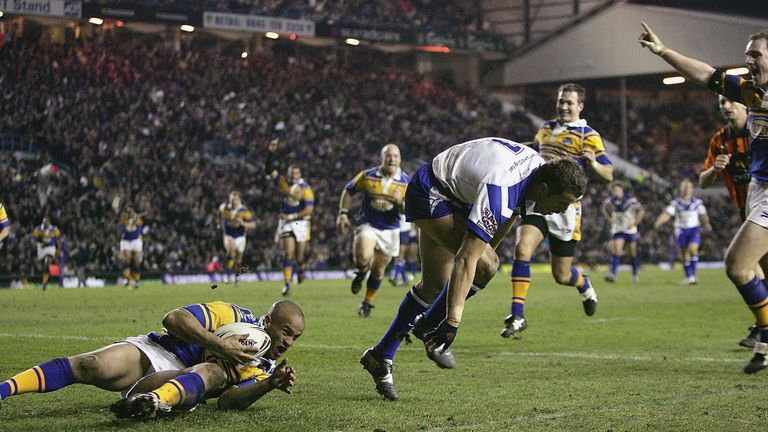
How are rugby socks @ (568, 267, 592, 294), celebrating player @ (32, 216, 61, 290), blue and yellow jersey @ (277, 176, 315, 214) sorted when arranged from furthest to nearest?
celebrating player @ (32, 216, 61, 290) < blue and yellow jersey @ (277, 176, 315, 214) < rugby socks @ (568, 267, 592, 294)

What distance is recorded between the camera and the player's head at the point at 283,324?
5859 millimetres

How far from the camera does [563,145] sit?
448 inches

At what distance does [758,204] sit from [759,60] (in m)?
1.25

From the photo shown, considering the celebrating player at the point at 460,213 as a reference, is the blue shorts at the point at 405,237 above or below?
below

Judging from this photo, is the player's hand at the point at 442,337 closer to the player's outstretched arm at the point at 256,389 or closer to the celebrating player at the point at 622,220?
the player's outstretched arm at the point at 256,389

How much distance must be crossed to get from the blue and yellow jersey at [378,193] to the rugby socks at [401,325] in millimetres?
8559

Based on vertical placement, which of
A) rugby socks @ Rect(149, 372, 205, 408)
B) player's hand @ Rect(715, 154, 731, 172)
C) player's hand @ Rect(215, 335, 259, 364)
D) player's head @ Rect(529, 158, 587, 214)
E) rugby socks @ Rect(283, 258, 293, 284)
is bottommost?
rugby socks @ Rect(283, 258, 293, 284)

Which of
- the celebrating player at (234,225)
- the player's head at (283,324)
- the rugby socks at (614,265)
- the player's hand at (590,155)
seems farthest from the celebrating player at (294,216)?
the player's head at (283,324)

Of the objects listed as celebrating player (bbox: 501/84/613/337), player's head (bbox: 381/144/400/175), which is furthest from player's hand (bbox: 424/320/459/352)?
player's head (bbox: 381/144/400/175)

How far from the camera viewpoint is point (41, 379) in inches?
210

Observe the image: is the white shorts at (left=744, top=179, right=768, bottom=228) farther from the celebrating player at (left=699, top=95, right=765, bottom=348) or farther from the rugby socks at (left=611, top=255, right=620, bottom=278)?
the rugby socks at (left=611, top=255, right=620, bottom=278)

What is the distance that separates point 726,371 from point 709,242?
3712 centimetres

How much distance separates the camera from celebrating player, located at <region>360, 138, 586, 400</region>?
5.92 m

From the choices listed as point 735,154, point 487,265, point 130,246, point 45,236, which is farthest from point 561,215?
point 45,236
